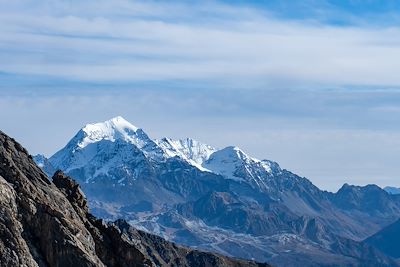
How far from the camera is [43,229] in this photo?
86.2 meters

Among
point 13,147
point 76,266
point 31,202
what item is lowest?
point 76,266

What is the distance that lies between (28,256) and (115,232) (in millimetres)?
16724

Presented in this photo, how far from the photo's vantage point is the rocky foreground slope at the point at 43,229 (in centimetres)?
8294

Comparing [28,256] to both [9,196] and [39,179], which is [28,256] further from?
[39,179]

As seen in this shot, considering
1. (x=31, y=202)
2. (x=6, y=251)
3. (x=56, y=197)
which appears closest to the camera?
(x=6, y=251)

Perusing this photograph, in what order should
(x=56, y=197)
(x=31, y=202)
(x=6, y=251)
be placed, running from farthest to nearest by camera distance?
1. (x=56, y=197)
2. (x=31, y=202)
3. (x=6, y=251)

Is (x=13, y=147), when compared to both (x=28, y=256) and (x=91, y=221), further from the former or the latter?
(x=28, y=256)

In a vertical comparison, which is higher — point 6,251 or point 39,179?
point 39,179

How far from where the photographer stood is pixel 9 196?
280ft

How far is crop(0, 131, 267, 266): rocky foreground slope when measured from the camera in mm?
82938

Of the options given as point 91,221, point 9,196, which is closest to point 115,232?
point 91,221

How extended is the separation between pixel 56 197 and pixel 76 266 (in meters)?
10.6

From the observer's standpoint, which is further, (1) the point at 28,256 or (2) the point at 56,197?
(2) the point at 56,197

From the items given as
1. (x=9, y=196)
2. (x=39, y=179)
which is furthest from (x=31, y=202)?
(x=39, y=179)
